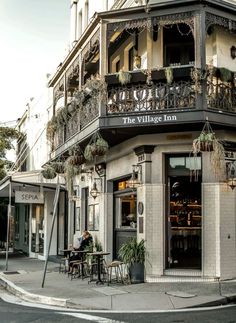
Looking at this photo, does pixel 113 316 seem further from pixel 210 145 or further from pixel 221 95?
pixel 221 95

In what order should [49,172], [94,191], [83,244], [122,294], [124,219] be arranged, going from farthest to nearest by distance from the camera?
[49,172] → [94,191] → [83,244] → [124,219] → [122,294]

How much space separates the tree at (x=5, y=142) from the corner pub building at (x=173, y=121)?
17.6 metres

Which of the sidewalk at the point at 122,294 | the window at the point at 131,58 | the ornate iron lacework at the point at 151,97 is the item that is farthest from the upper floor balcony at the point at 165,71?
the sidewalk at the point at 122,294

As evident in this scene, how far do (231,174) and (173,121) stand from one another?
7.67ft

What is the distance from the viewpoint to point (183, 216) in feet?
48.6

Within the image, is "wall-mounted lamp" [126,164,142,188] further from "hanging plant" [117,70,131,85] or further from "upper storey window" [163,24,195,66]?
"upper storey window" [163,24,195,66]

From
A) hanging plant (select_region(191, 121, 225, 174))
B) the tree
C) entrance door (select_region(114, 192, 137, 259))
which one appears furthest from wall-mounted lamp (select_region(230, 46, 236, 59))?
the tree

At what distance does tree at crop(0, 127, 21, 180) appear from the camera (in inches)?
1289

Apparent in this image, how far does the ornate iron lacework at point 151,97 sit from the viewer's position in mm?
13703

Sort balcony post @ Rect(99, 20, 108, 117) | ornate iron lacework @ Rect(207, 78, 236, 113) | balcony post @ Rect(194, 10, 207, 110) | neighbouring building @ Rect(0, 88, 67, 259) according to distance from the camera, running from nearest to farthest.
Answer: balcony post @ Rect(194, 10, 207, 110), ornate iron lacework @ Rect(207, 78, 236, 113), balcony post @ Rect(99, 20, 108, 117), neighbouring building @ Rect(0, 88, 67, 259)

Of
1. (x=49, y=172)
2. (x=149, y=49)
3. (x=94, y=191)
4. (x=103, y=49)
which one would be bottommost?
(x=94, y=191)

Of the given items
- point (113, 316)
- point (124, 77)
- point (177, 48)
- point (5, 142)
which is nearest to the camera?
point (113, 316)

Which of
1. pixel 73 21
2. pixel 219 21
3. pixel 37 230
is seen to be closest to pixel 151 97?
pixel 219 21

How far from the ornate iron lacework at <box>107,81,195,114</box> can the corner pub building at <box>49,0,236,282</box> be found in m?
0.03
